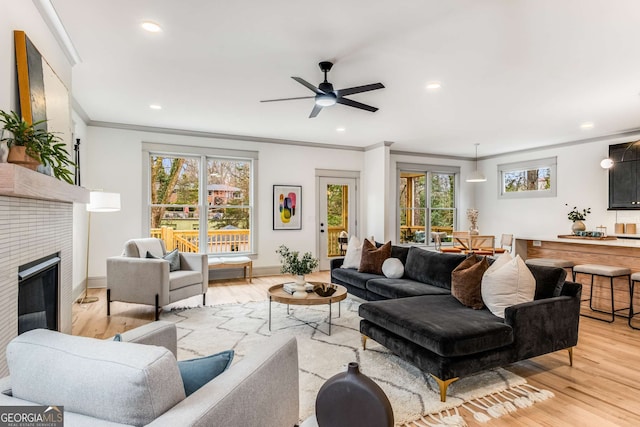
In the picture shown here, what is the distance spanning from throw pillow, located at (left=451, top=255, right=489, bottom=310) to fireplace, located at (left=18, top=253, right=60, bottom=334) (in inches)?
120

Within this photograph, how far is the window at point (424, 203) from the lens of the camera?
8.18 meters

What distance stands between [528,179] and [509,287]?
6.05 metres

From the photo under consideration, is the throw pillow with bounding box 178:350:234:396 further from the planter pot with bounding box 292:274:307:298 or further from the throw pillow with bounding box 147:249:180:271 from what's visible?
the throw pillow with bounding box 147:249:180:271

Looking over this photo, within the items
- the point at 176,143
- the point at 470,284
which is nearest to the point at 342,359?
the point at 470,284

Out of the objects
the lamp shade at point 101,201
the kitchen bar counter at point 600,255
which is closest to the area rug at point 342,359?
the lamp shade at point 101,201

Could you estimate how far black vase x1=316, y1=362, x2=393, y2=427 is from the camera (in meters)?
0.88

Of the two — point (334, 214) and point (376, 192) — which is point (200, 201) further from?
point (376, 192)

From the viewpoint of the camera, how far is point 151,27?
107 inches

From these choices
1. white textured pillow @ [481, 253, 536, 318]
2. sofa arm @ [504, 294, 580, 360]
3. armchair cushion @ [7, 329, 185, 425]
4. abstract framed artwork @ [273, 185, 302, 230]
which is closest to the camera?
armchair cushion @ [7, 329, 185, 425]

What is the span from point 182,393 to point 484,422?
185cm

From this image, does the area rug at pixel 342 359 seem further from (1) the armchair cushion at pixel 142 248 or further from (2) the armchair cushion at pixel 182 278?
(1) the armchair cushion at pixel 142 248

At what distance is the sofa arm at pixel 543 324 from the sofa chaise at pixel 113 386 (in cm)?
209

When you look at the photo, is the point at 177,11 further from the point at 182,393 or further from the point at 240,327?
the point at 240,327

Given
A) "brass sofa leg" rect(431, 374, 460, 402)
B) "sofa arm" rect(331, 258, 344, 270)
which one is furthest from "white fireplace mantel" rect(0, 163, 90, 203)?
"sofa arm" rect(331, 258, 344, 270)
